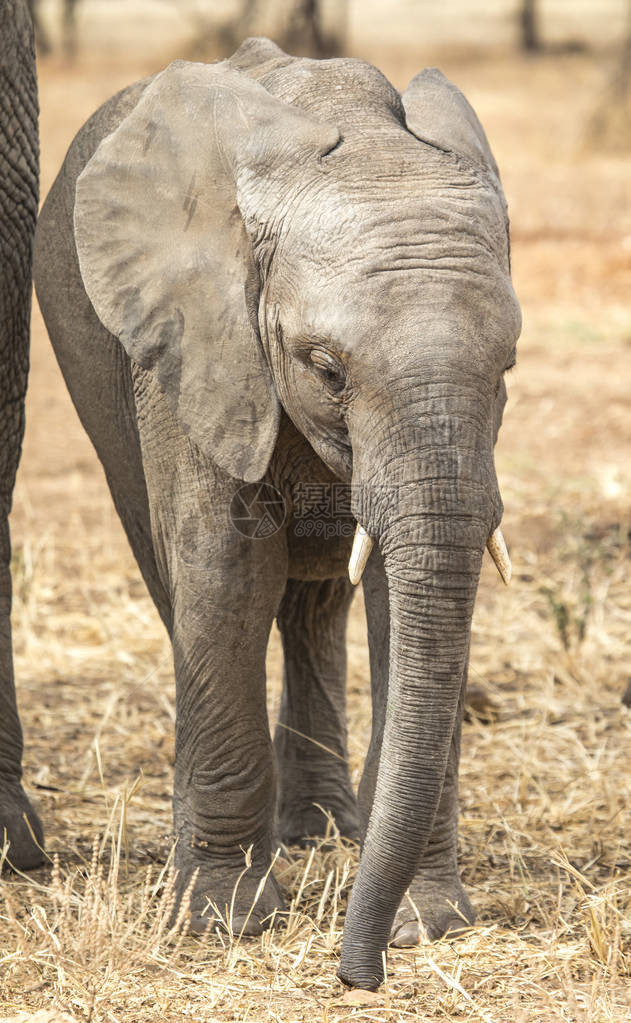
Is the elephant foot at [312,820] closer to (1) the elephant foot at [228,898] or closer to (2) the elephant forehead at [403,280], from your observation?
(1) the elephant foot at [228,898]

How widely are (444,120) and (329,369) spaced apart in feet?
2.29

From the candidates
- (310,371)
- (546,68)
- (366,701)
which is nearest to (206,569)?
(310,371)

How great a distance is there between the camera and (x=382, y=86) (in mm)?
3693

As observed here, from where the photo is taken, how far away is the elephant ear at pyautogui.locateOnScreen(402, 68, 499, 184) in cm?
350

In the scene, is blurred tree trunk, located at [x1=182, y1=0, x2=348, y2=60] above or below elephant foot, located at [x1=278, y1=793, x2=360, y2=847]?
above

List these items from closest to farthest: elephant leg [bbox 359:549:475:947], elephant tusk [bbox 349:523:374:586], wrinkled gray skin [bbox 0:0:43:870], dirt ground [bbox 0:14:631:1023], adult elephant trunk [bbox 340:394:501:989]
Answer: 1. adult elephant trunk [bbox 340:394:501:989]
2. elephant tusk [bbox 349:523:374:586]
3. dirt ground [bbox 0:14:631:1023]
4. elephant leg [bbox 359:549:475:947]
5. wrinkled gray skin [bbox 0:0:43:870]

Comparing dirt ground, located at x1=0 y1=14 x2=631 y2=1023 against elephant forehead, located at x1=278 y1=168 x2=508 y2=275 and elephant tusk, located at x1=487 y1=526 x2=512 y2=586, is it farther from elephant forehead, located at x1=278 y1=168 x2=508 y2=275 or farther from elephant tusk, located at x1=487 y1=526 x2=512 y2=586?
elephant forehead, located at x1=278 y1=168 x2=508 y2=275

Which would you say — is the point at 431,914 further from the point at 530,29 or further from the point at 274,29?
the point at 530,29

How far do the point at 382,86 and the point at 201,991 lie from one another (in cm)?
216

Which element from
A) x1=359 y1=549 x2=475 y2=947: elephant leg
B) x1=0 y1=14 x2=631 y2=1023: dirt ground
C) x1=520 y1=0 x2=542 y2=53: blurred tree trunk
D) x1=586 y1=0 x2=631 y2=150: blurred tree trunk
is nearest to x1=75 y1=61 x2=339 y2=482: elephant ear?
x1=359 y1=549 x2=475 y2=947: elephant leg

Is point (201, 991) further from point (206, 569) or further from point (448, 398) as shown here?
point (448, 398)

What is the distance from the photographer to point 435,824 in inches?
155

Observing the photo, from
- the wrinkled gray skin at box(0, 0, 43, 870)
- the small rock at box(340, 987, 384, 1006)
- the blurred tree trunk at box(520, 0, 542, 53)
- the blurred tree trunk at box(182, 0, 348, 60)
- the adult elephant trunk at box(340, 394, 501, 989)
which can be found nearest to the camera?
the adult elephant trunk at box(340, 394, 501, 989)

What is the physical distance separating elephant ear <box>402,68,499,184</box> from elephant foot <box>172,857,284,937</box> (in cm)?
187
